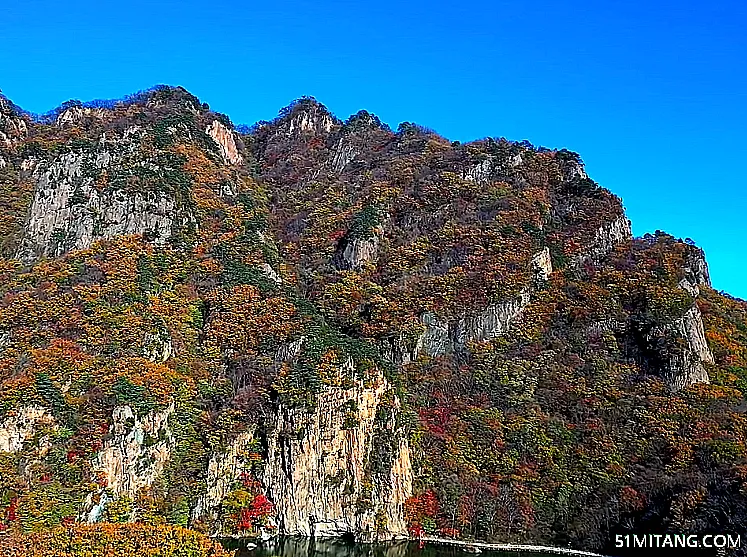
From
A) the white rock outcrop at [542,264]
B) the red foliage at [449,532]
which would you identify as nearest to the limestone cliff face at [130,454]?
the red foliage at [449,532]

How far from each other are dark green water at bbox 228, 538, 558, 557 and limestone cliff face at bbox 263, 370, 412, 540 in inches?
69.1

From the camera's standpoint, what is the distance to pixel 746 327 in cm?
7175

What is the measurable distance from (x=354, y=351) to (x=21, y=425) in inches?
934

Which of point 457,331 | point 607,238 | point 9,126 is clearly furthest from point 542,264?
point 9,126

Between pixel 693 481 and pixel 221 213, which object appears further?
pixel 221 213

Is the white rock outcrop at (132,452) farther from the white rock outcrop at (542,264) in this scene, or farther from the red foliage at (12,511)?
the white rock outcrop at (542,264)

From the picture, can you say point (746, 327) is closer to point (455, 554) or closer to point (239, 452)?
point (455, 554)

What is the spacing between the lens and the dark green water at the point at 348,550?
45.9 m

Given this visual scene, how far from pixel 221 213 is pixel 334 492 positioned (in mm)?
31611

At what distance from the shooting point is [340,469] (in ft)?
175

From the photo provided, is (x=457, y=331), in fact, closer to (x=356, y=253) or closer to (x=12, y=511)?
(x=356, y=253)

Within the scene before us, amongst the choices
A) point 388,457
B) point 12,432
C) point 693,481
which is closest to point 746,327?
point 693,481

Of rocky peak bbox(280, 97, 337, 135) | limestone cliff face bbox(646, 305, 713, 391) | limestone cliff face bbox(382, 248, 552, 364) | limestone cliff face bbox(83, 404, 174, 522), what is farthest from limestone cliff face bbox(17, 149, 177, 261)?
limestone cliff face bbox(646, 305, 713, 391)

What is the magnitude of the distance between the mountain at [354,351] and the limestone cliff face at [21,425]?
117 mm
